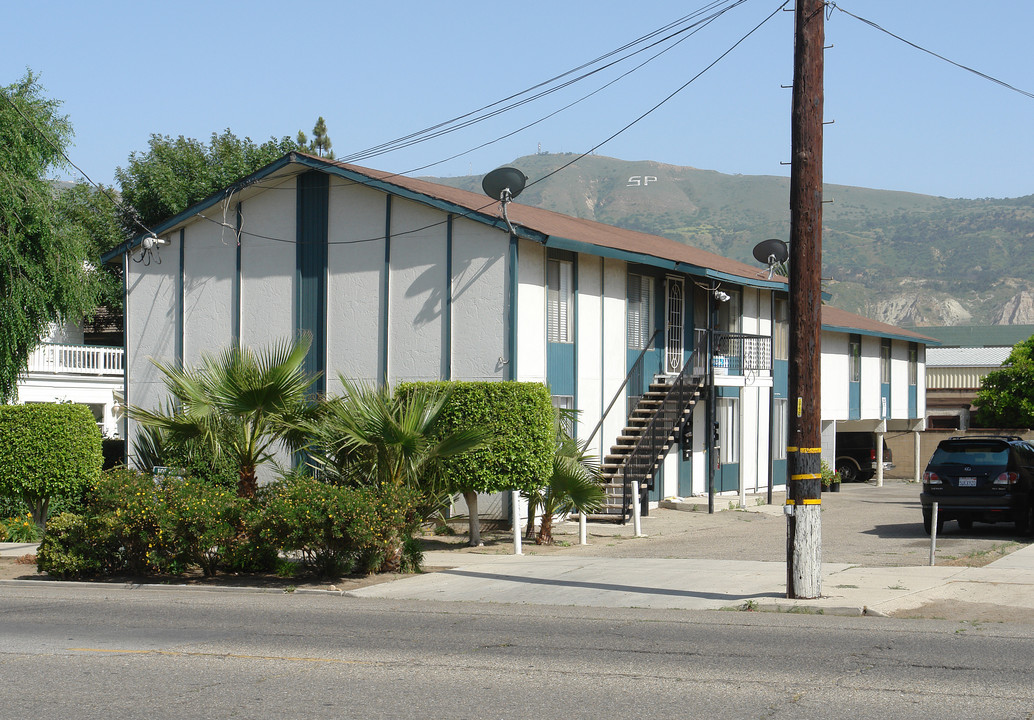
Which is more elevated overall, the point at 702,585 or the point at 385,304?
the point at 385,304

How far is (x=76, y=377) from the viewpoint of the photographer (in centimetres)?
3675

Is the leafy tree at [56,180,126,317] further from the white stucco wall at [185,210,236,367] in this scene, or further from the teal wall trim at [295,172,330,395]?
the teal wall trim at [295,172,330,395]

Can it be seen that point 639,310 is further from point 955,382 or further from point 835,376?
point 955,382

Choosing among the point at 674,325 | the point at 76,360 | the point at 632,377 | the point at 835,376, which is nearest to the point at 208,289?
the point at 632,377

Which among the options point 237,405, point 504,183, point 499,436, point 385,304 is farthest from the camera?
point 385,304

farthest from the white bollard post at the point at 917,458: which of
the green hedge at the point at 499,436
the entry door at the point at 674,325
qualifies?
the green hedge at the point at 499,436

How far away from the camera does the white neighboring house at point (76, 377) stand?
3569 centimetres

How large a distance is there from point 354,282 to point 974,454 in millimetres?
12184

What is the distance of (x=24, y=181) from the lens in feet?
76.6

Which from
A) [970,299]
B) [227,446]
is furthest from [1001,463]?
[970,299]

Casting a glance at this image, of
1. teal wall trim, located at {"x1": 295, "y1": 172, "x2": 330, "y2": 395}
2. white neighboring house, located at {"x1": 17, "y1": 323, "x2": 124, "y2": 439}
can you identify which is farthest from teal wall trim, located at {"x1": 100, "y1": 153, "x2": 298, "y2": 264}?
white neighboring house, located at {"x1": 17, "y1": 323, "x2": 124, "y2": 439}

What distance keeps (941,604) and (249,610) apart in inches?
299

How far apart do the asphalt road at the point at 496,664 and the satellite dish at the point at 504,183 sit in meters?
10.2

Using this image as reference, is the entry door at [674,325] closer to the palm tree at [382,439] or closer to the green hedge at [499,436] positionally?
the green hedge at [499,436]
